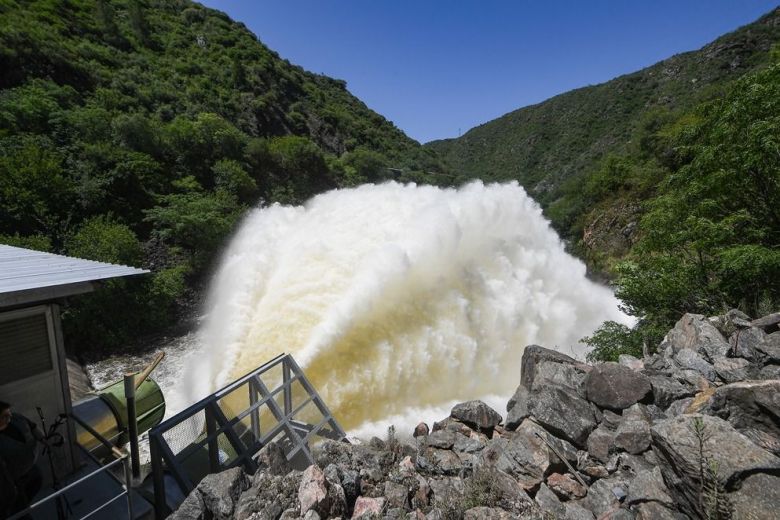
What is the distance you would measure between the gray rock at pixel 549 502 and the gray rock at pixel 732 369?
10.6ft

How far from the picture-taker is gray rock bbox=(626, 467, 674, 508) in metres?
3.24

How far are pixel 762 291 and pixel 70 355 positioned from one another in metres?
20.9

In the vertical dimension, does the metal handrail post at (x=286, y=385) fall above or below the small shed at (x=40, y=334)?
below

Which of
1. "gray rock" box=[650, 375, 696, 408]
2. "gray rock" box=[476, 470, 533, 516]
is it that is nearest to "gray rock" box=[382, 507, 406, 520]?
"gray rock" box=[476, 470, 533, 516]

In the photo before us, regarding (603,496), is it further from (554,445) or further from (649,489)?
(554,445)

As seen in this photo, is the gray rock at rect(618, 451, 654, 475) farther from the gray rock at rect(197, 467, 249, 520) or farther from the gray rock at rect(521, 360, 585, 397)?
the gray rock at rect(197, 467, 249, 520)

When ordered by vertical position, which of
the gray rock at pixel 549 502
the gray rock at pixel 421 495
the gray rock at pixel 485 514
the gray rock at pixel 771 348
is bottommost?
the gray rock at pixel 549 502

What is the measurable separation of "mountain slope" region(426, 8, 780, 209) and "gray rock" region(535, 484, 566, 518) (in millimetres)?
44248

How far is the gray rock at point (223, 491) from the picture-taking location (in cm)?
344

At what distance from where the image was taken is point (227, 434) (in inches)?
190

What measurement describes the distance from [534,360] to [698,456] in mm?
4025

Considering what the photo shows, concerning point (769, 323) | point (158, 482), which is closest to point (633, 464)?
point (769, 323)

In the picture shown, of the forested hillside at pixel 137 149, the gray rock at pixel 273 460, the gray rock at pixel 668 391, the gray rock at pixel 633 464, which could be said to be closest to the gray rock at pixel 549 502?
the gray rock at pixel 633 464

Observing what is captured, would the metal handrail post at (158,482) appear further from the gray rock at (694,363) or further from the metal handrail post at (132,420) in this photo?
the gray rock at (694,363)
